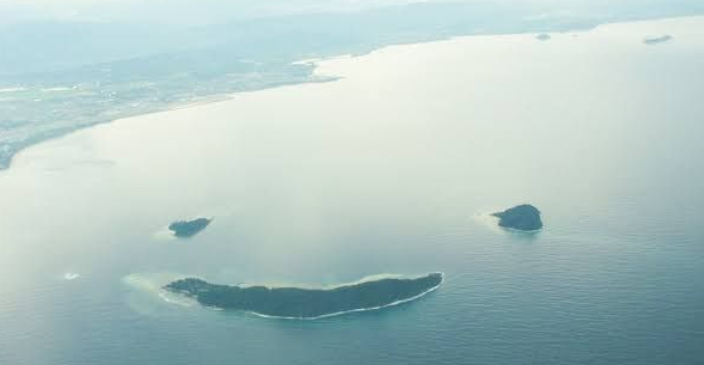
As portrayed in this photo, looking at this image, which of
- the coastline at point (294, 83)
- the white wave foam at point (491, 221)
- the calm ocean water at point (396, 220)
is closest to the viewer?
the calm ocean water at point (396, 220)

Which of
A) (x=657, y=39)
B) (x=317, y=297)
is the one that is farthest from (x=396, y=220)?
(x=657, y=39)

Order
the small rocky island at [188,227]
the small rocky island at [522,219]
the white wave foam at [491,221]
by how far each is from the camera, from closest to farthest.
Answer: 1. the small rocky island at [522,219]
2. the white wave foam at [491,221]
3. the small rocky island at [188,227]

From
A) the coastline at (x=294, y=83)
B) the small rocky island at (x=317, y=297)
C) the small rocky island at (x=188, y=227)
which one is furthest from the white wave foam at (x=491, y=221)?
the coastline at (x=294, y=83)

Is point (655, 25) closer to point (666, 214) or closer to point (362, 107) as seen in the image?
point (362, 107)

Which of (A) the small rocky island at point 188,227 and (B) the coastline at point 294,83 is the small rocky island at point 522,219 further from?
(B) the coastline at point 294,83

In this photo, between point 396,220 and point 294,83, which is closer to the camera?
point 396,220

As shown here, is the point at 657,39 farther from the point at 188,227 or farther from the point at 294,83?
the point at 188,227
